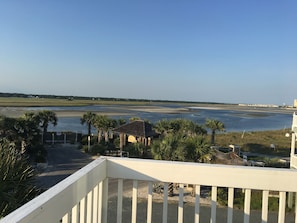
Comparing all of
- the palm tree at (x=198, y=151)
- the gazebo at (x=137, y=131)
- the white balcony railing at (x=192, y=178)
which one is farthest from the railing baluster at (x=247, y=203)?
the gazebo at (x=137, y=131)

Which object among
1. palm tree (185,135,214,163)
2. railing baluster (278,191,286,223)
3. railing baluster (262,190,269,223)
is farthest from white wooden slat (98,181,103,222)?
palm tree (185,135,214,163)

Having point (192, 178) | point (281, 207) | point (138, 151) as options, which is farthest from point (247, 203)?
point (138, 151)

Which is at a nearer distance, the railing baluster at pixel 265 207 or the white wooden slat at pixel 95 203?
the white wooden slat at pixel 95 203

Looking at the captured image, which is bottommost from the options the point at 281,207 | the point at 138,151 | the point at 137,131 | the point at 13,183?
the point at 138,151

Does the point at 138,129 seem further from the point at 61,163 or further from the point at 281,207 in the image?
the point at 281,207

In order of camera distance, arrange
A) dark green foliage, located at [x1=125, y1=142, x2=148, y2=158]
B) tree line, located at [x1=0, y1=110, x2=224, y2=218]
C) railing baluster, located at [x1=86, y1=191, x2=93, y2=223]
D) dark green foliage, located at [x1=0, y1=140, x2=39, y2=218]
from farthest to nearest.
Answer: dark green foliage, located at [x1=125, y1=142, x2=148, y2=158] < tree line, located at [x1=0, y1=110, x2=224, y2=218] < dark green foliage, located at [x1=0, y1=140, x2=39, y2=218] < railing baluster, located at [x1=86, y1=191, x2=93, y2=223]

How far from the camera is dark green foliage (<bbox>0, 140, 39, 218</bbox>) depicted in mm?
3307

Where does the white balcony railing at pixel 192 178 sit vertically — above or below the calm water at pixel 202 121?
above

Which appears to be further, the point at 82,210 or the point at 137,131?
the point at 137,131

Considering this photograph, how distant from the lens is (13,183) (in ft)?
11.9

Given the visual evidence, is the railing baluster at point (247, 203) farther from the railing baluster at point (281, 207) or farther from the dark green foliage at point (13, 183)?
the dark green foliage at point (13, 183)

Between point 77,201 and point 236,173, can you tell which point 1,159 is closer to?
point 77,201

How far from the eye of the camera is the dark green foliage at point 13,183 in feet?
10.8

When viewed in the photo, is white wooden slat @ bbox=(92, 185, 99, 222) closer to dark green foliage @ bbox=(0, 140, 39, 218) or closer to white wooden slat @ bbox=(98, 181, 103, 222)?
white wooden slat @ bbox=(98, 181, 103, 222)
